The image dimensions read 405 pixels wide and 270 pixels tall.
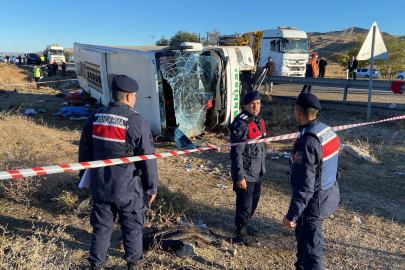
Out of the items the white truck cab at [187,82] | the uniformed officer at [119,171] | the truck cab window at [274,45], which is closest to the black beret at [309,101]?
the uniformed officer at [119,171]

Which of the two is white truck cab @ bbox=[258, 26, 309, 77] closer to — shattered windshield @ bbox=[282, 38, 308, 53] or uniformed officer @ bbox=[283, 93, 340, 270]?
shattered windshield @ bbox=[282, 38, 308, 53]

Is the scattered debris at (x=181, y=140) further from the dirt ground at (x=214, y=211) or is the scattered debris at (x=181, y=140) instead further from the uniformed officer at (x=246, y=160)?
the uniformed officer at (x=246, y=160)

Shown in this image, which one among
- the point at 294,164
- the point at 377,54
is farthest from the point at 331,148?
the point at 377,54

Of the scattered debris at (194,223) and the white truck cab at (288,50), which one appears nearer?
the scattered debris at (194,223)

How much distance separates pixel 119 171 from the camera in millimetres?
2617

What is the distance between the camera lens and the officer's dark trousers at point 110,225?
270 cm

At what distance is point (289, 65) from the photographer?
1847 centimetres

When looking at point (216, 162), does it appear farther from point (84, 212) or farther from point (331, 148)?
point (331, 148)

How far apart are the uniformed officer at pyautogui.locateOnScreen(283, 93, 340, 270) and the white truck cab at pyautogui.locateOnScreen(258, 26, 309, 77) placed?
16.6 m

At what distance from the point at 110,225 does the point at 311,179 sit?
5.80ft

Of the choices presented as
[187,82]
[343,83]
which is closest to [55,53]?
[187,82]

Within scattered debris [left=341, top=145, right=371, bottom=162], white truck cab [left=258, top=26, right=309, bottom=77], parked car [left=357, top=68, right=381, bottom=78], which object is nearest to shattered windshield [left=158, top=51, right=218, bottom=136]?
scattered debris [left=341, top=145, right=371, bottom=162]

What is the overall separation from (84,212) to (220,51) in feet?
16.6

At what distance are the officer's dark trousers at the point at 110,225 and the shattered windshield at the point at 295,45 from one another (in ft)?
57.4
